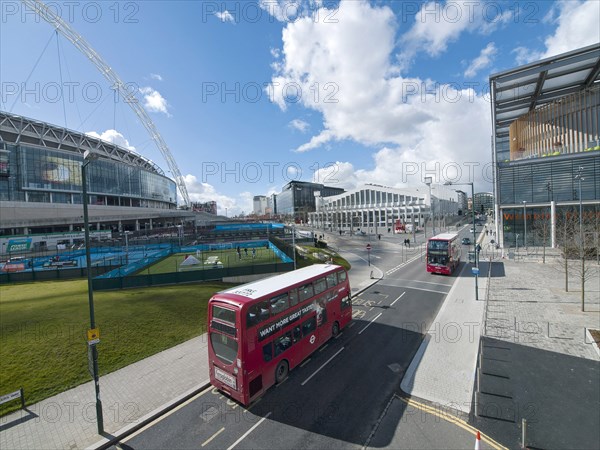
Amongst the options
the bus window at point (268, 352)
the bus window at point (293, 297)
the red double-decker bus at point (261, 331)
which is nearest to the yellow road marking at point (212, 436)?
the red double-decker bus at point (261, 331)

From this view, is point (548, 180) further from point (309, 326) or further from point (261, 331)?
point (261, 331)

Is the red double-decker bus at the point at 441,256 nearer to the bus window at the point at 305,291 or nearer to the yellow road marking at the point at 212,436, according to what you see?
the bus window at the point at 305,291

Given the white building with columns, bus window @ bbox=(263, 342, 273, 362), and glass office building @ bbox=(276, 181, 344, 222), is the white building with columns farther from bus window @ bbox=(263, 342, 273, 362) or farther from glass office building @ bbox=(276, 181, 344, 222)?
bus window @ bbox=(263, 342, 273, 362)

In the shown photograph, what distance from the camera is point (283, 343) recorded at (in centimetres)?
1042

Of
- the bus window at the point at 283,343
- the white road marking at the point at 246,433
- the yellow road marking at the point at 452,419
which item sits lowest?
the white road marking at the point at 246,433

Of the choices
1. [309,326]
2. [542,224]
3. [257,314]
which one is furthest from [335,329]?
[542,224]

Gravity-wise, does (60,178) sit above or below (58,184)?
above

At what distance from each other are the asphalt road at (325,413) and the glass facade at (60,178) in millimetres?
64136

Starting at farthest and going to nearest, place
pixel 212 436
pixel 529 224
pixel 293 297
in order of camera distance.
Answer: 1. pixel 529 224
2. pixel 293 297
3. pixel 212 436

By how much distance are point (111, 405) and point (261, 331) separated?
556cm

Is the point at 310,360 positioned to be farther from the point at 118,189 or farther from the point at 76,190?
the point at 118,189

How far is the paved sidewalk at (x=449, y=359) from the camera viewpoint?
30.6 feet

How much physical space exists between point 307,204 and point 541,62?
131 metres

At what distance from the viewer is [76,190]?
79125 mm
